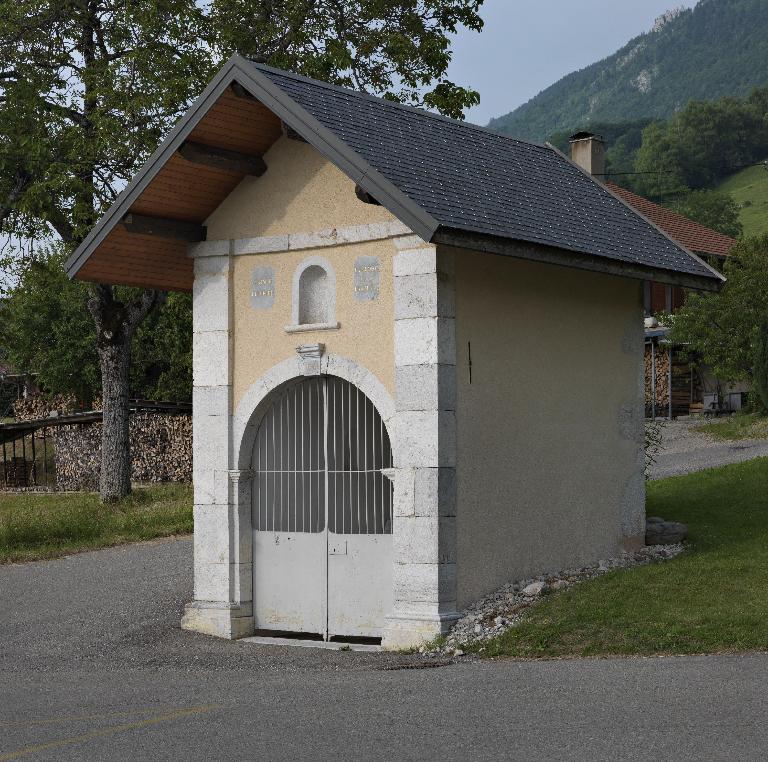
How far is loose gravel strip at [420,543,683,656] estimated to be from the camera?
10523 millimetres

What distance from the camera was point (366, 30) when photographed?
2216 cm

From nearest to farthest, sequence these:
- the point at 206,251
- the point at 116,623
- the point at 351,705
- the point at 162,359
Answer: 1. the point at 351,705
2. the point at 206,251
3. the point at 116,623
4. the point at 162,359

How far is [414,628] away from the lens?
10828 millimetres

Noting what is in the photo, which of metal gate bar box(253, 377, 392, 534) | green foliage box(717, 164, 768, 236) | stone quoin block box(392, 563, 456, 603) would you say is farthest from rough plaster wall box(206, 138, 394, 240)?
green foliage box(717, 164, 768, 236)

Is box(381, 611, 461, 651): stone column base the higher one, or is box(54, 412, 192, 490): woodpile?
box(54, 412, 192, 490): woodpile

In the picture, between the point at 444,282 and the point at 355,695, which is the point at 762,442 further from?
the point at 355,695

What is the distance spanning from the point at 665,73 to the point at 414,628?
149008mm

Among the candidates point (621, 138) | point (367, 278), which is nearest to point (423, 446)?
point (367, 278)

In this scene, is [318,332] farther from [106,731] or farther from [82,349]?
[82,349]

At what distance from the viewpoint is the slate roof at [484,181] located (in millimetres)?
10992

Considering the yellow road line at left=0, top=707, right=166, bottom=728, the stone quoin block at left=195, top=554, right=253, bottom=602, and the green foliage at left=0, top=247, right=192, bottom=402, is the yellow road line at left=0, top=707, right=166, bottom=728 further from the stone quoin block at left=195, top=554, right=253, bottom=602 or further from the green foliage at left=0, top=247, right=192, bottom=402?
the green foliage at left=0, top=247, right=192, bottom=402

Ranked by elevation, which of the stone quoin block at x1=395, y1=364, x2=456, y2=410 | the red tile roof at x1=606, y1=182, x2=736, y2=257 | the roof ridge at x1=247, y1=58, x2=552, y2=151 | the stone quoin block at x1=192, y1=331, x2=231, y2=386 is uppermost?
the red tile roof at x1=606, y1=182, x2=736, y2=257

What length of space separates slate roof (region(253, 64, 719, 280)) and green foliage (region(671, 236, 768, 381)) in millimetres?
17749

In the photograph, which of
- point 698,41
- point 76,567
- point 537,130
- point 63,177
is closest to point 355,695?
point 76,567
